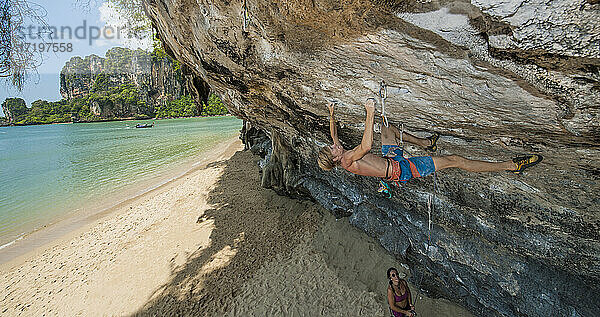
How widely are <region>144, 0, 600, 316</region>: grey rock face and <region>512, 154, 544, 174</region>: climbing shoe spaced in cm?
8

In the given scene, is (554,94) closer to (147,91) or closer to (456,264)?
(456,264)

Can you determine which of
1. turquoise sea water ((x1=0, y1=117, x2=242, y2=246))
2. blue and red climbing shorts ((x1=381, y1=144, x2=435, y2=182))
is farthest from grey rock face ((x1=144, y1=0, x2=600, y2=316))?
turquoise sea water ((x1=0, y1=117, x2=242, y2=246))

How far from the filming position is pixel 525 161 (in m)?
3.11

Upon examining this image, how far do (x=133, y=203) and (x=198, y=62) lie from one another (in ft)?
33.6

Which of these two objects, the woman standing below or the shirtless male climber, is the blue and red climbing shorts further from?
the woman standing below

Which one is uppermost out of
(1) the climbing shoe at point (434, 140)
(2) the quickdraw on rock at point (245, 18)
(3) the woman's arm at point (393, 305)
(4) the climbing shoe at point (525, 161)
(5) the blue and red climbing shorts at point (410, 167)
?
(2) the quickdraw on rock at point (245, 18)

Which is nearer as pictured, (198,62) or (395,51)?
(395,51)

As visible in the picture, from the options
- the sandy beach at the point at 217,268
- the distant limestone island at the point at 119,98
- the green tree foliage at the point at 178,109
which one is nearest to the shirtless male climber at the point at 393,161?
the sandy beach at the point at 217,268

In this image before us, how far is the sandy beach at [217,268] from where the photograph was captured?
5.48m

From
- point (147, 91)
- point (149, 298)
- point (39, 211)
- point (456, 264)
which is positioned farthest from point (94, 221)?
point (147, 91)

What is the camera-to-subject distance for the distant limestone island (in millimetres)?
92375

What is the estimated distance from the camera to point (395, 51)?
252 centimetres

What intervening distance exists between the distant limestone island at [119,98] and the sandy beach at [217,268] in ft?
266

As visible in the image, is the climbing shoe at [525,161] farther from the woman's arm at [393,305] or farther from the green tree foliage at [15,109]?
the green tree foliage at [15,109]
